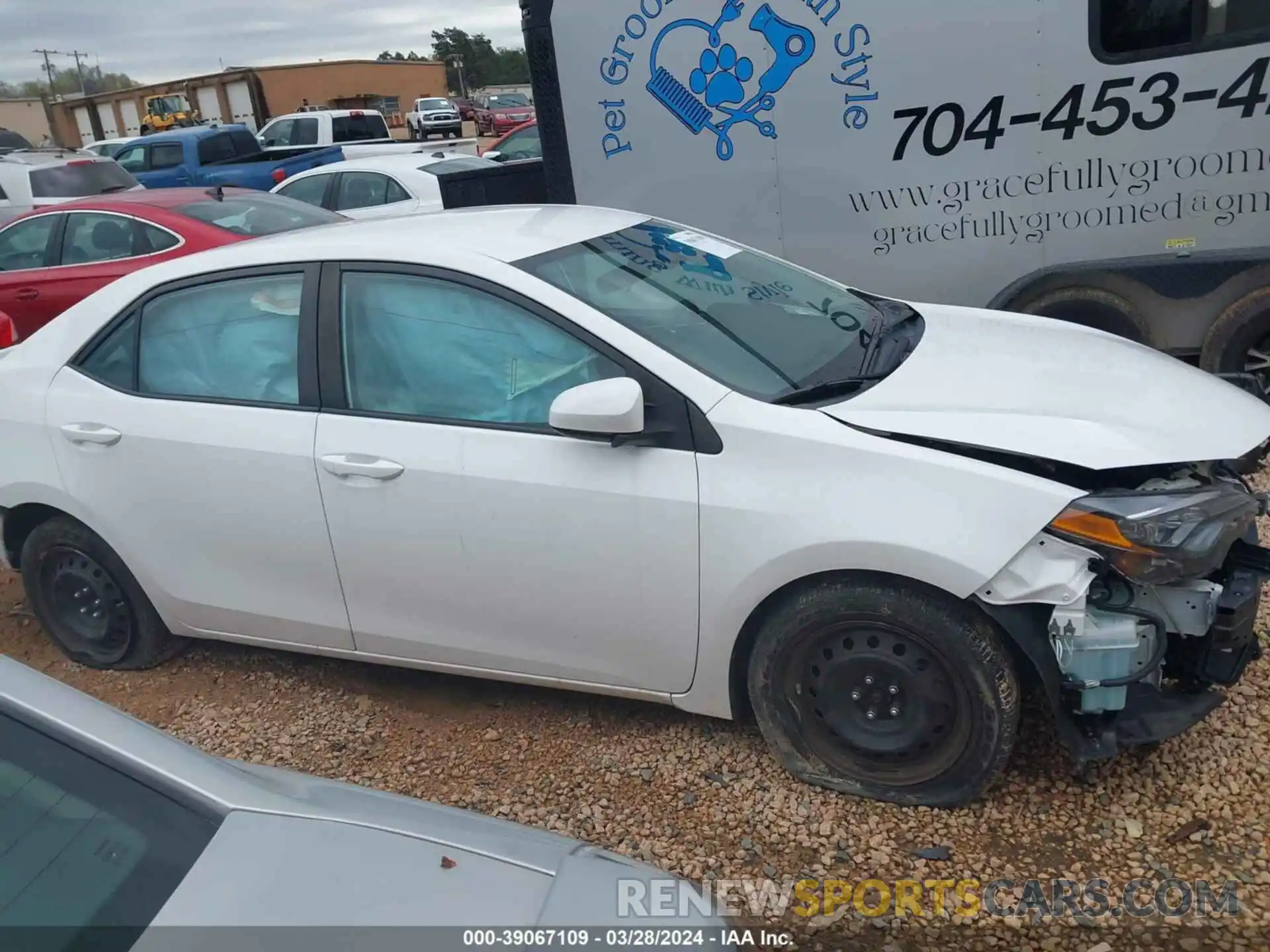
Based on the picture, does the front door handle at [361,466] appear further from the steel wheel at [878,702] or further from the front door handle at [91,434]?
the steel wheel at [878,702]

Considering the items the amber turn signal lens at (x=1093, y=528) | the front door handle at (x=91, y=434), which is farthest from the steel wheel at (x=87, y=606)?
the amber turn signal lens at (x=1093, y=528)

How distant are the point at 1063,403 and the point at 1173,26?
Result: 3222mm

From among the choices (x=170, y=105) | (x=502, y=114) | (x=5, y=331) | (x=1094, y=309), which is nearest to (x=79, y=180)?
(x=5, y=331)

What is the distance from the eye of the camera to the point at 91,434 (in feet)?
12.2

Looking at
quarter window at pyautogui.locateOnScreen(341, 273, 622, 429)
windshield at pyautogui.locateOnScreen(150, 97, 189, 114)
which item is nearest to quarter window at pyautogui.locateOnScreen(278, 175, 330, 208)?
quarter window at pyautogui.locateOnScreen(341, 273, 622, 429)

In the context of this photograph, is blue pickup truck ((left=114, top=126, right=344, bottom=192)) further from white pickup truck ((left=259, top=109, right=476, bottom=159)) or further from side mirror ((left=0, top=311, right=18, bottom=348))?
side mirror ((left=0, top=311, right=18, bottom=348))

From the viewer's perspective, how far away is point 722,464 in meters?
2.85

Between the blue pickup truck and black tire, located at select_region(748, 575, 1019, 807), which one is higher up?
the blue pickup truck

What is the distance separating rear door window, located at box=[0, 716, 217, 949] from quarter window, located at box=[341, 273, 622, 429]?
5.25ft

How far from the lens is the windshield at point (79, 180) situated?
11836 millimetres

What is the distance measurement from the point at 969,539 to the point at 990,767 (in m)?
0.66

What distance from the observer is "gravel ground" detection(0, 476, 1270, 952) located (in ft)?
8.58

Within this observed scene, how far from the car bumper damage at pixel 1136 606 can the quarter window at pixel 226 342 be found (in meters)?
2.33

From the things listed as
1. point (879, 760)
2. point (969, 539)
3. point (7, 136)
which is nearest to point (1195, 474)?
point (969, 539)
